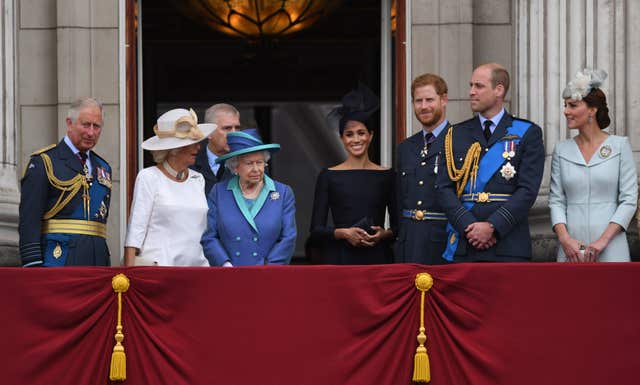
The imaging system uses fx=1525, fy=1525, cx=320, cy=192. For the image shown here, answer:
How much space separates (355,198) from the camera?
9.52 metres


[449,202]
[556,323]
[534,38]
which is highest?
[534,38]

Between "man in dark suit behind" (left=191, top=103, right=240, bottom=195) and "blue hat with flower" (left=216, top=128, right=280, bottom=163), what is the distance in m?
0.30

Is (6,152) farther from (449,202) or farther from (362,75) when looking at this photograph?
(362,75)

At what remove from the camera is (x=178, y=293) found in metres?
8.01

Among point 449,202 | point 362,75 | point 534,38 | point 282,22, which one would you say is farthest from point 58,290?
point 362,75

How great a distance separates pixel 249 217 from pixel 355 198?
0.99 meters

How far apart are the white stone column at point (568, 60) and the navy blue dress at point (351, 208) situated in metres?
1.28

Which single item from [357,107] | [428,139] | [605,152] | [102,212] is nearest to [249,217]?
[102,212]

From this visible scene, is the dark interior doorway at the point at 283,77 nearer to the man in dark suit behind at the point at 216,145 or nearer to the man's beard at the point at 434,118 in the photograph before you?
the man in dark suit behind at the point at 216,145

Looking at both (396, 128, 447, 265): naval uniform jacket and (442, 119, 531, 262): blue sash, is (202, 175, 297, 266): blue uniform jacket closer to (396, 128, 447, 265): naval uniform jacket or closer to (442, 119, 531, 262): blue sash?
(396, 128, 447, 265): naval uniform jacket

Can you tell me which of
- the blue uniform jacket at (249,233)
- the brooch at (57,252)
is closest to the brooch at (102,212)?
the brooch at (57,252)

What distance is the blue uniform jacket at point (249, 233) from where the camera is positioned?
8.73 metres

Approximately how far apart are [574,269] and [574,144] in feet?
3.96

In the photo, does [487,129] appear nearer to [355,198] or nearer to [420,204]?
[420,204]
